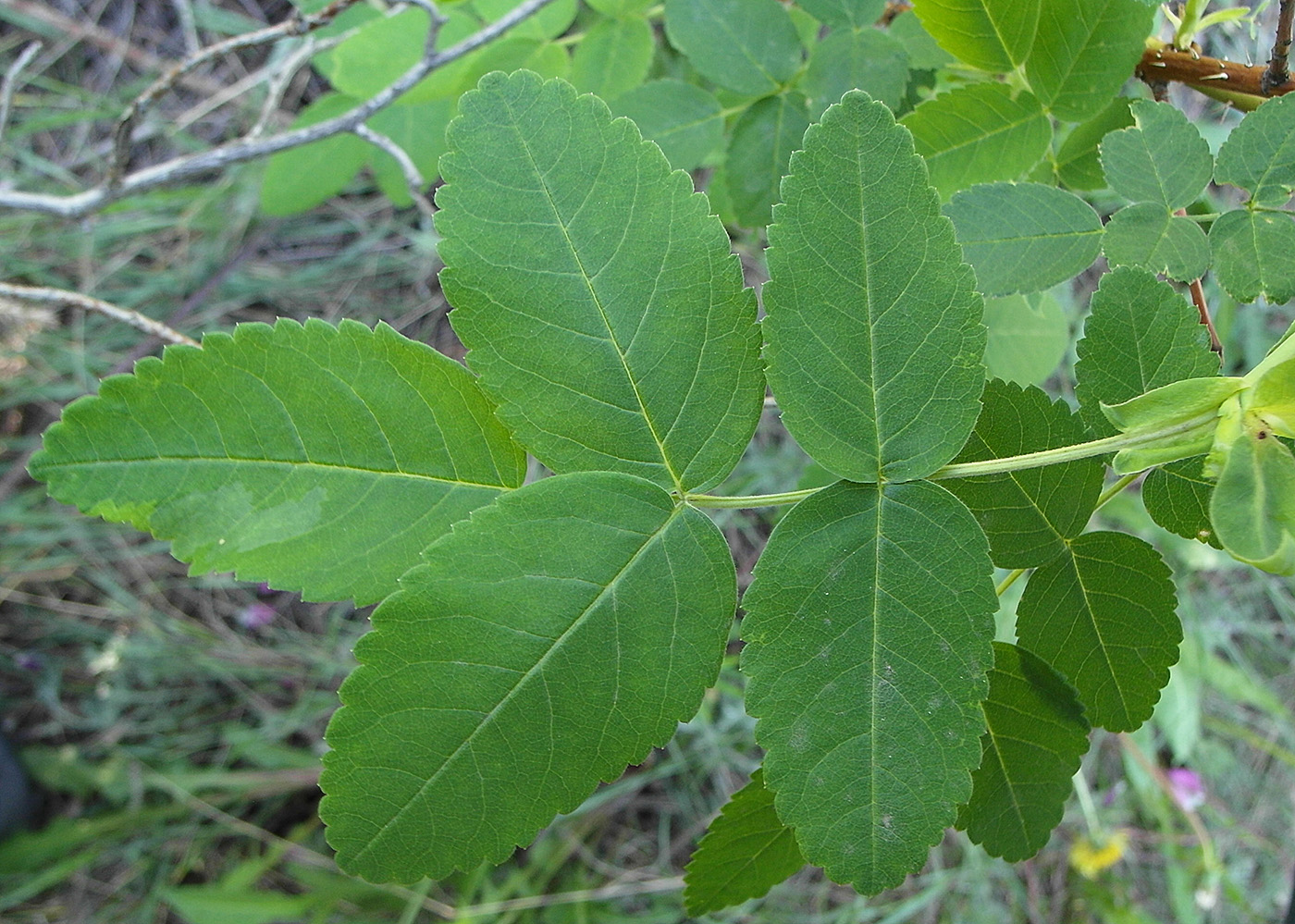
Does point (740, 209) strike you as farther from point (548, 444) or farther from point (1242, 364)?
point (1242, 364)

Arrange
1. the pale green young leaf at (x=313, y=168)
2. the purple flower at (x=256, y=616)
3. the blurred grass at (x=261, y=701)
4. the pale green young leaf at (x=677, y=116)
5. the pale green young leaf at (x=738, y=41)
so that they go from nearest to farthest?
the pale green young leaf at (x=738, y=41) → the pale green young leaf at (x=677, y=116) → the pale green young leaf at (x=313, y=168) → the blurred grass at (x=261, y=701) → the purple flower at (x=256, y=616)

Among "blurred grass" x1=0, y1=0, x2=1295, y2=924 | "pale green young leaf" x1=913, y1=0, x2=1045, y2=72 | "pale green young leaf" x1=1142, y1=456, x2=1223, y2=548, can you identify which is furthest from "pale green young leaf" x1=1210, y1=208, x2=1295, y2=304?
"blurred grass" x1=0, y1=0, x2=1295, y2=924

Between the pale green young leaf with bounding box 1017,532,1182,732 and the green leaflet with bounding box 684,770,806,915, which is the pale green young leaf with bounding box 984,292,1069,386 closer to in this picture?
the pale green young leaf with bounding box 1017,532,1182,732

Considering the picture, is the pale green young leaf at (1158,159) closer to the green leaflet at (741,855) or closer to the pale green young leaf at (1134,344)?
the pale green young leaf at (1134,344)

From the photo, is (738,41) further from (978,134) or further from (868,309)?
(868,309)

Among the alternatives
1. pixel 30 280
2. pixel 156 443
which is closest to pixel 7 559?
pixel 30 280

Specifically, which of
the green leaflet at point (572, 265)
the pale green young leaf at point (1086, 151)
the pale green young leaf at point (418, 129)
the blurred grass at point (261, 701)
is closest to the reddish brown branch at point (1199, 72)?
the pale green young leaf at point (1086, 151)
